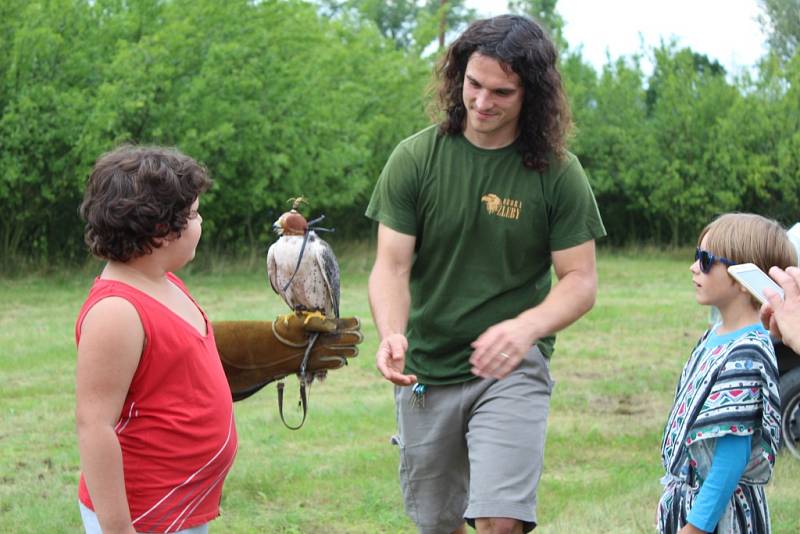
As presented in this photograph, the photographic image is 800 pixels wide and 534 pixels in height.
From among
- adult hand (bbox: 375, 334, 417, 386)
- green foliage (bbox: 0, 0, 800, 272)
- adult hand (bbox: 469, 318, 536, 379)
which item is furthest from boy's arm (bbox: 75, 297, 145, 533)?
green foliage (bbox: 0, 0, 800, 272)

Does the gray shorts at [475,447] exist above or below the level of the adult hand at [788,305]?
below

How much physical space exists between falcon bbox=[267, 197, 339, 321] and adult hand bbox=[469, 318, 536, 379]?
76 centimetres

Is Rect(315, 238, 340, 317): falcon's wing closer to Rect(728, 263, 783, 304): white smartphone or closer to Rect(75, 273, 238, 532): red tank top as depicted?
Rect(75, 273, 238, 532): red tank top

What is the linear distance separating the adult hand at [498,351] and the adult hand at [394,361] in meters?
0.22

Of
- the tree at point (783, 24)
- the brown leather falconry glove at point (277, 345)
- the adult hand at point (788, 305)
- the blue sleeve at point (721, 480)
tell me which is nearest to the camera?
the adult hand at point (788, 305)

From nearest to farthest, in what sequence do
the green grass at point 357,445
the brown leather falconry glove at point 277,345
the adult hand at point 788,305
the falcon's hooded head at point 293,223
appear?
the adult hand at point 788,305, the falcon's hooded head at point 293,223, the brown leather falconry glove at point 277,345, the green grass at point 357,445

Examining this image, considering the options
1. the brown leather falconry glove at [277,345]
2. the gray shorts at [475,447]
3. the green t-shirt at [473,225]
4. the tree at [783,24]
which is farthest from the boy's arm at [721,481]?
the tree at [783,24]

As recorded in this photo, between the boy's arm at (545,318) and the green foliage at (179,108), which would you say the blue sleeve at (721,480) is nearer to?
the boy's arm at (545,318)

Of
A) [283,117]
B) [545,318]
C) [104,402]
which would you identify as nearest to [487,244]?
[545,318]

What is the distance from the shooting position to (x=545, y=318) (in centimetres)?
356

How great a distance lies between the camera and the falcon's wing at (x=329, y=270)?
13.0 ft

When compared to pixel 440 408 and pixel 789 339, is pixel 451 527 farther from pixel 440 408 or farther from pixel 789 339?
pixel 789 339

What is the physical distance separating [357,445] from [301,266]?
3648 millimetres

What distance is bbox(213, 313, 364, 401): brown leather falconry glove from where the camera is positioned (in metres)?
3.98
